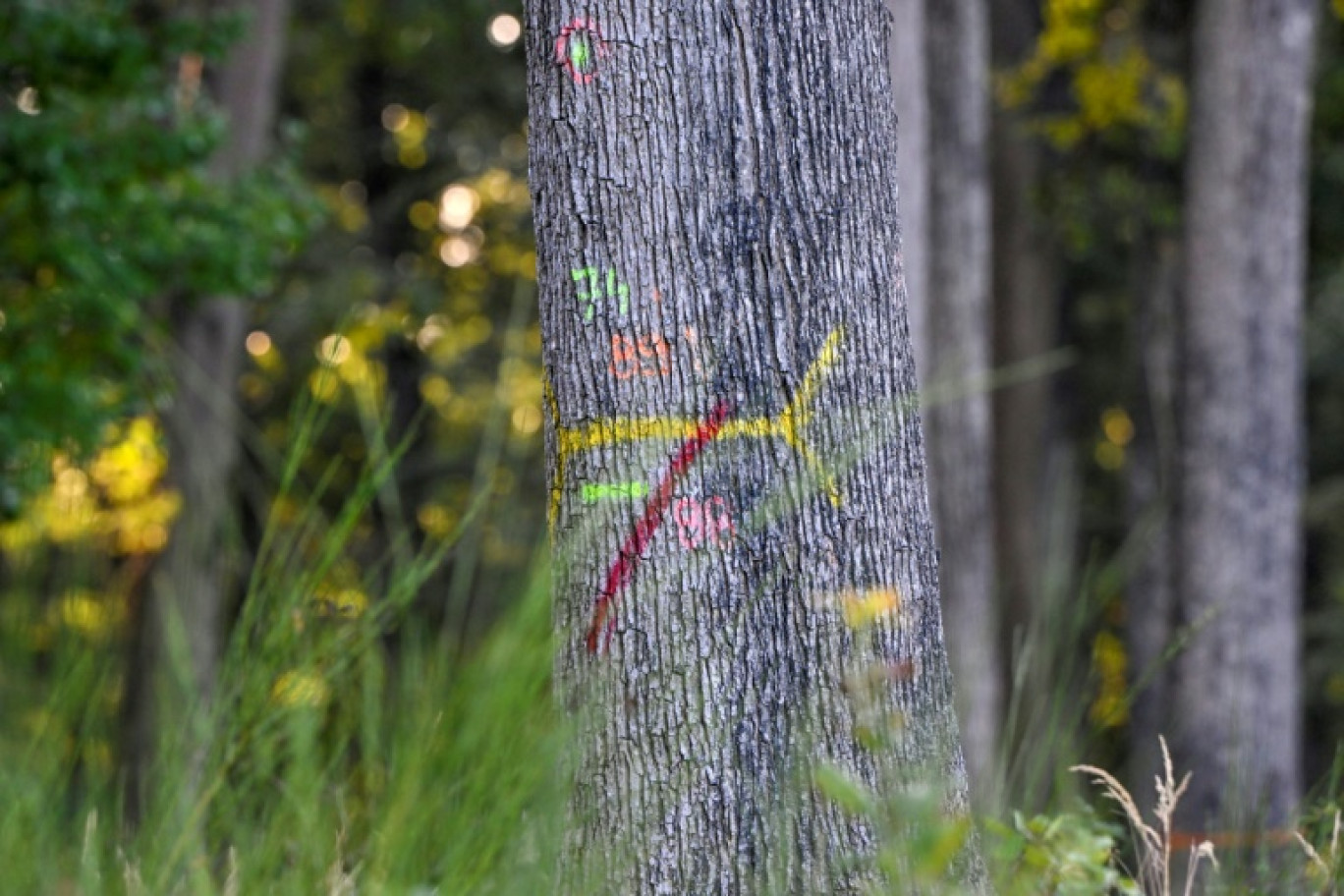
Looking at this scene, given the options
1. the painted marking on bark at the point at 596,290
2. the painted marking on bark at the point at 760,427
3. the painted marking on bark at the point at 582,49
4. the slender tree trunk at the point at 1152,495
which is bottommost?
the slender tree trunk at the point at 1152,495

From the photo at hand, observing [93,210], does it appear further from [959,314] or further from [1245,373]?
[1245,373]

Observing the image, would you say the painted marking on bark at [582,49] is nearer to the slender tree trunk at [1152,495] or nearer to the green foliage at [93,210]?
the slender tree trunk at [1152,495]

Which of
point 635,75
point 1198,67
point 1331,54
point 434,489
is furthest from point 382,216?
point 635,75

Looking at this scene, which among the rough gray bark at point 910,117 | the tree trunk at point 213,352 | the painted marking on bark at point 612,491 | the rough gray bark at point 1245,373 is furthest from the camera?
the tree trunk at point 213,352

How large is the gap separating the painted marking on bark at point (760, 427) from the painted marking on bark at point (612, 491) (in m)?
0.06

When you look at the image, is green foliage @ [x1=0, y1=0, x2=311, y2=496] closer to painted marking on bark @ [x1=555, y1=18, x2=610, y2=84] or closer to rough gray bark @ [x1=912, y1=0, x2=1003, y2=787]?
rough gray bark @ [x1=912, y1=0, x2=1003, y2=787]

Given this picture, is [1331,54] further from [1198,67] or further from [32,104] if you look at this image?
[32,104]

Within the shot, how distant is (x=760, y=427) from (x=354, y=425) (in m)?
13.5

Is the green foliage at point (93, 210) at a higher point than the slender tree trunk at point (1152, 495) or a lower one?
higher

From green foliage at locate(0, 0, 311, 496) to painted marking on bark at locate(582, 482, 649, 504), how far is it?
3.80 meters

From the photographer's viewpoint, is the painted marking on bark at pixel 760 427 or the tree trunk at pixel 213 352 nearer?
the painted marking on bark at pixel 760 427

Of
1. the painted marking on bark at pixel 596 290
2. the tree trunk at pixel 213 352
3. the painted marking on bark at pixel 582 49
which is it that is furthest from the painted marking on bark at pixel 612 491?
the tree trunk at pixel 213 352

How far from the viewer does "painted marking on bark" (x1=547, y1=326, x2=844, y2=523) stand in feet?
7.67

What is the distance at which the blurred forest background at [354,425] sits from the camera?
2.23 metres
